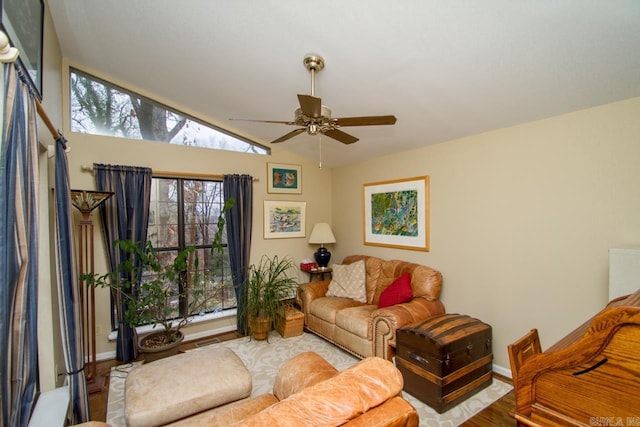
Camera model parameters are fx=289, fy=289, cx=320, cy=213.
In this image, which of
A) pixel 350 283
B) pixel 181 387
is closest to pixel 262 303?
pixel 350 283

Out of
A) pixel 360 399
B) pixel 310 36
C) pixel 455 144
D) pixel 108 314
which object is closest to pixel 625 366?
pixel 360 399

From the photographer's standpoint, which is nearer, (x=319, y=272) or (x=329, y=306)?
(x=329, y=306)

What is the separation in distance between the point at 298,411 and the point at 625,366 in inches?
37.4

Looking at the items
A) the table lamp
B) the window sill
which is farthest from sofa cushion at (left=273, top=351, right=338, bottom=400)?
the table lamp

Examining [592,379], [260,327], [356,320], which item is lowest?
[260,327]

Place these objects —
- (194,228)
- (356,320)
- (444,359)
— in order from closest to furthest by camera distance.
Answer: (444,359) < (356,320) < (194,228)

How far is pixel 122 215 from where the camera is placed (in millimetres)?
3281

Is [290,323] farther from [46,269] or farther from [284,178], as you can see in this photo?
[46,269]

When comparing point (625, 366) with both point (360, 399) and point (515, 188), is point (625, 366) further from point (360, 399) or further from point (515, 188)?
point (515, 188)

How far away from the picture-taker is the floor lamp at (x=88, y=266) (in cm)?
280

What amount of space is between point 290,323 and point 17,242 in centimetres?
306

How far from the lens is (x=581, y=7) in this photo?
5.00 feet

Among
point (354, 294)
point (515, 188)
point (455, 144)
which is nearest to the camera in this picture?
point (515, 188)

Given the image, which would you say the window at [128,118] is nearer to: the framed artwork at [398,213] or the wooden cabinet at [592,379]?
the framed artwork at [398,213]
